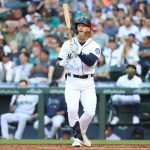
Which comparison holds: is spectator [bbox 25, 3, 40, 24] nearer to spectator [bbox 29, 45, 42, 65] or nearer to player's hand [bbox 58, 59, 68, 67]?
spectator [bbox 29, 45, 42, 65]

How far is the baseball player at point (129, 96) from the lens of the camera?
13.4m

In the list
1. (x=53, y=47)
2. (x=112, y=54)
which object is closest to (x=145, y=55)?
(x=112, y=54)

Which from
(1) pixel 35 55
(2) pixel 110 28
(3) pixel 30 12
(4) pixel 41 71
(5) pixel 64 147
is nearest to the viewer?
(5) pixel 64 147

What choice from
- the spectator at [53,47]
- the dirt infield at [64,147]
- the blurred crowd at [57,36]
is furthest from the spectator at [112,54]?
the dirt infield at [64,147]

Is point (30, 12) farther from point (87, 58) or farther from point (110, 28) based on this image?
point (87, 58)

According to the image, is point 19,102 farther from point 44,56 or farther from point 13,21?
point 13,21

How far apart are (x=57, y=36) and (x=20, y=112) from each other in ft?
8.52

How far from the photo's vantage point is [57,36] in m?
15.6

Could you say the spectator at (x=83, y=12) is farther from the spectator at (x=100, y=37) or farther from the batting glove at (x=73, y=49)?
the batting glove at (x=73, y=49)

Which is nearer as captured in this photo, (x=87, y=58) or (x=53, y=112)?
(x=87, y=58)

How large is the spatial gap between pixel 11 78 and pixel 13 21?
9.16ft

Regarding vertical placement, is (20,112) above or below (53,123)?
above

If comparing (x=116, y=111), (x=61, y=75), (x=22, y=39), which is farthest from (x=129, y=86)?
(x=22, y=39)

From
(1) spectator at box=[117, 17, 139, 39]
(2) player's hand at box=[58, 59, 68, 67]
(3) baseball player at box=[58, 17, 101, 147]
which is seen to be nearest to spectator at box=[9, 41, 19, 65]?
(1) spectator at box=[117, 17, 139, 39]
